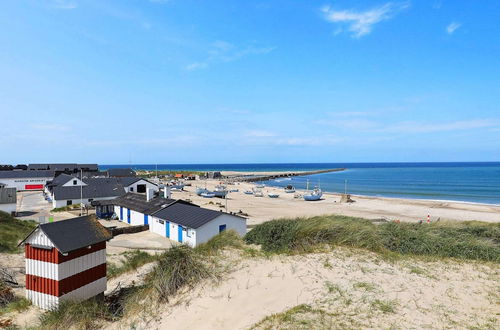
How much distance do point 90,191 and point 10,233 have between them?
81.4 ft

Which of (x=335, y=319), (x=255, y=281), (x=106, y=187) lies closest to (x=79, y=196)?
(x=106, y=187)

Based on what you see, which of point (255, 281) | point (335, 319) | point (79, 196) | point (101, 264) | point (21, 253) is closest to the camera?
point (335, 319)

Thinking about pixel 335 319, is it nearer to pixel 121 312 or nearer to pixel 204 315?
pixel 204 315

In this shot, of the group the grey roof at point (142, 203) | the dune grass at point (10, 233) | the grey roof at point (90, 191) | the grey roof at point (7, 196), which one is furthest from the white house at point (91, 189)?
the dune grass at point (10, 233)

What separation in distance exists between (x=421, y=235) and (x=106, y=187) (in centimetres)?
4786

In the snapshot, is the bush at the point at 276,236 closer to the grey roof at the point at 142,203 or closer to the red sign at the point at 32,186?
the grey roof at the point at 142,203

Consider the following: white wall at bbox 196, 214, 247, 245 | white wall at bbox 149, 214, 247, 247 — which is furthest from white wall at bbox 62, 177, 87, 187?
white wall at bbox 196, 214, 247, 245

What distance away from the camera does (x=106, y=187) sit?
164 feet

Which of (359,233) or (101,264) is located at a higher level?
(359,233)

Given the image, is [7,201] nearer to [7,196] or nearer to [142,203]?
[7,196]

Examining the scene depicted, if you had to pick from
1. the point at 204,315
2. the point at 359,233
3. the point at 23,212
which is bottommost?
the point at 23,212

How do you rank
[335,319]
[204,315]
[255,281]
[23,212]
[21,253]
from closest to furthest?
[335,319] → [204,315] → [255,281] → [21,253] → [23,212]

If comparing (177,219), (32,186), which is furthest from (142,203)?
(32,186)

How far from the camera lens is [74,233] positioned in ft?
37.2
